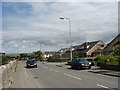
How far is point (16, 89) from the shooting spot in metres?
10.5

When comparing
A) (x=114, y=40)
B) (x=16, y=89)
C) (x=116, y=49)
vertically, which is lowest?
(x=16, y=89)

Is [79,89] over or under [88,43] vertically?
under

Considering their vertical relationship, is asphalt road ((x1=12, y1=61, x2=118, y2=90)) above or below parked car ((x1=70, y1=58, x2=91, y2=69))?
below

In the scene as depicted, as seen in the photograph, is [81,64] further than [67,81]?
Yes

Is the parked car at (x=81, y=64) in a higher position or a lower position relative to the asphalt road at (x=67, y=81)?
higher

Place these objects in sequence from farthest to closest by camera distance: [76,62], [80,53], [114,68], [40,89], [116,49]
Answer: [80,53], [76,62], [114,68], [116,49], [40,89]

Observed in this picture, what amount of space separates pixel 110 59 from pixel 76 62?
500 centimetres

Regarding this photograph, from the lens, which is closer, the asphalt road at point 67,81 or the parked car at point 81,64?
the asphalt road at point 67,81

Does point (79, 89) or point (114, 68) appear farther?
point (114, 68)

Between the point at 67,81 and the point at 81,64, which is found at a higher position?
the point at 81,64

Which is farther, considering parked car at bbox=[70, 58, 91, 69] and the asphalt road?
parked car at bbox=[70, 58, 91, 69]

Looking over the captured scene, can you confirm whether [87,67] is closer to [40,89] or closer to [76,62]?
[76,62]

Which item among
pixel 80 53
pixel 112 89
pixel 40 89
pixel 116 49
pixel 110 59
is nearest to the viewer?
pixel 112 89

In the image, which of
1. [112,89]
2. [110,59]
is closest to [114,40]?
[110,59]
